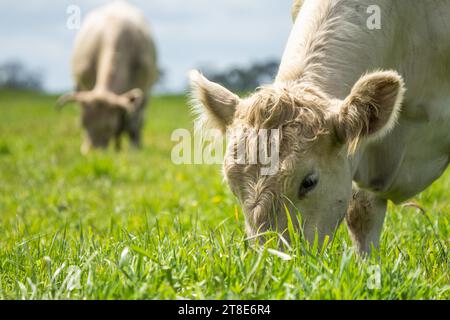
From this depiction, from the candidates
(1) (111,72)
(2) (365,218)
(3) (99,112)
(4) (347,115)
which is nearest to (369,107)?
(4) (347,115)

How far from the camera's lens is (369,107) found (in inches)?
137

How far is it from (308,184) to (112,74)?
36.1 ft

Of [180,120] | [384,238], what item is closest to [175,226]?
[384,238]

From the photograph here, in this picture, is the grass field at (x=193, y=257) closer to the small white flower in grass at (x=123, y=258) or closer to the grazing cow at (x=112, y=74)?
the small white flower in grass at (x=123, y=258)

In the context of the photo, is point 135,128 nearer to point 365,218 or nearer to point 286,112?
point 365,218

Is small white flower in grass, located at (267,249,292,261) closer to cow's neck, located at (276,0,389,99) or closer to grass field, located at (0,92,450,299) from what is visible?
grass field, located at (0,92,450,299)

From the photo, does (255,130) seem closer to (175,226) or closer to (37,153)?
(175,226)

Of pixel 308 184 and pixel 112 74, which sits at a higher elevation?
pixel 112 74

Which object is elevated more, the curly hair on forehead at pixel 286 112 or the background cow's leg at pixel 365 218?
the curly hair on forehead at pixel 286 112

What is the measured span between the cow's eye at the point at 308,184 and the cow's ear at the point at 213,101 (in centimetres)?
60

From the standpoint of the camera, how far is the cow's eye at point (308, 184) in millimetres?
3371

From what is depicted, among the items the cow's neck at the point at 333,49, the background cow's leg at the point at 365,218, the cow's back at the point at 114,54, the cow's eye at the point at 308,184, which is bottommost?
the background cow's leg at the point at 365,218

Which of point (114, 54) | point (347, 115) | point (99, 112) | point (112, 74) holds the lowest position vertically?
point (99, 112)

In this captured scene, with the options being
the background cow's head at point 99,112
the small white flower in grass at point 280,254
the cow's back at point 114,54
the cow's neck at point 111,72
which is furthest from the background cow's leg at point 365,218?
the cow's back at point 114,54
